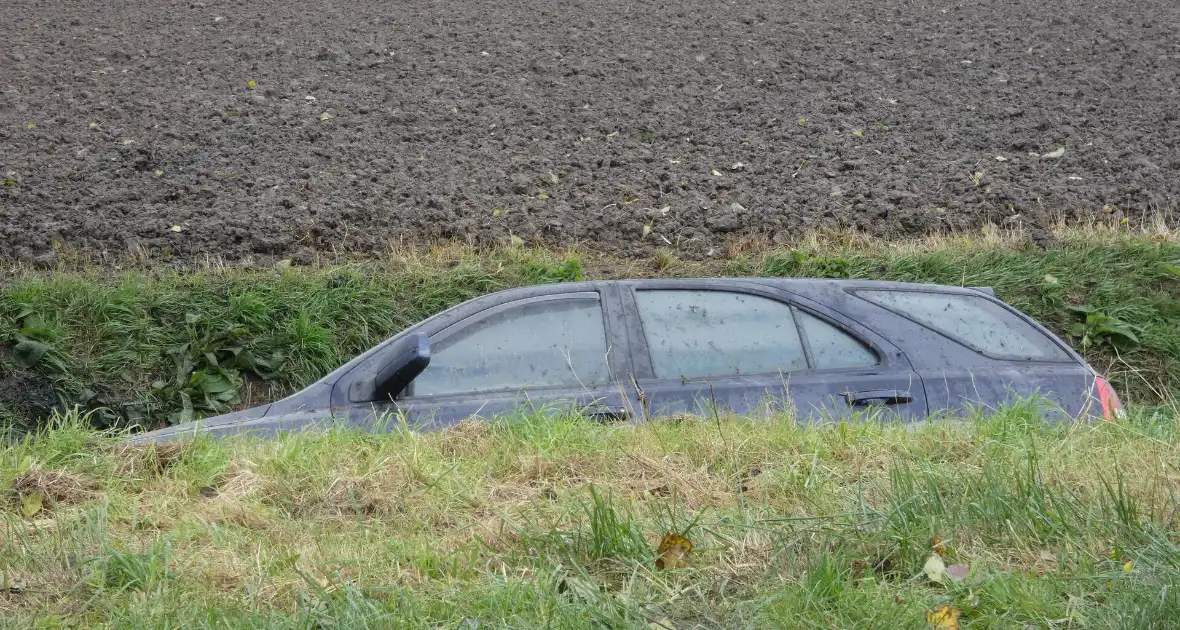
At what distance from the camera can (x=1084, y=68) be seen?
13.0 meters

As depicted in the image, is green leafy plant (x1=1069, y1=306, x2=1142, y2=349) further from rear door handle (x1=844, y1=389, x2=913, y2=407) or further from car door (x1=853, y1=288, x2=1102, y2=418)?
rear door handle (x1=844, y1=389, x2=913, y2=407)

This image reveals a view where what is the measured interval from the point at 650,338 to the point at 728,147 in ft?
21.6

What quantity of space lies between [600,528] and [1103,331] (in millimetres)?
6396

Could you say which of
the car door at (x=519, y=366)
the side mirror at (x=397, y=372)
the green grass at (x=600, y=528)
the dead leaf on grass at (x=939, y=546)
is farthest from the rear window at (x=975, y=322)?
the dead leaf on grass at (x=939, y=546)

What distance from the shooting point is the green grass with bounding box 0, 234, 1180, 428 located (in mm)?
7055

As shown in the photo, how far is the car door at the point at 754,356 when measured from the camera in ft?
15.0

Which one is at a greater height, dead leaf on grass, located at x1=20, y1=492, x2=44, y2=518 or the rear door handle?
dead leaf on grass, located at x1=20, y1=492, x2=44, y2=518

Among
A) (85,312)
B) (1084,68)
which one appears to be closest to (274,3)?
(85,312)

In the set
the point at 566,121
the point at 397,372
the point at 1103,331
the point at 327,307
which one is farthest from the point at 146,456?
the point at 566,121

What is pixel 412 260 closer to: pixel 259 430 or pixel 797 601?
pixel 259 430

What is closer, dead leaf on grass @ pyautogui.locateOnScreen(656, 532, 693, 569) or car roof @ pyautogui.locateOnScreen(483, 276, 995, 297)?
dead leaf on grass @ pyautogui.locateOnScreen(656, 532, 693, 569)

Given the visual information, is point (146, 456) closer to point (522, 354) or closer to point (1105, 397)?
point (522, 354)

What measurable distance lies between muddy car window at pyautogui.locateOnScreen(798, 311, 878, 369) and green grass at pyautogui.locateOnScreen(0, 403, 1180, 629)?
3.22 feet

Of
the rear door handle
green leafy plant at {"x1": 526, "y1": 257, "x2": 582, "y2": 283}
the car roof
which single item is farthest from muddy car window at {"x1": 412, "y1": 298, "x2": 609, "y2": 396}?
green leafy plant at {"x1": 526, "y1": 257, "x2": 582, "y2": 283}
